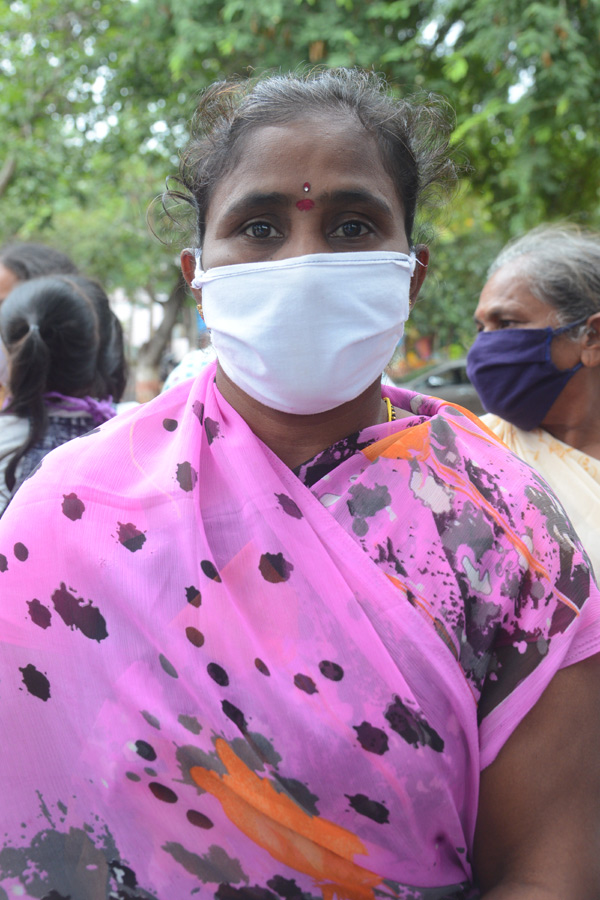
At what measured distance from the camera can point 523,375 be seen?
2668 millimetres

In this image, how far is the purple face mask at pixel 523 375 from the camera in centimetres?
265

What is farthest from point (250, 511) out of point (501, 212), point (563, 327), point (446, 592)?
point (501, 212)

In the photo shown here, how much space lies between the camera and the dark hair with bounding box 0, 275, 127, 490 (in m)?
2.69

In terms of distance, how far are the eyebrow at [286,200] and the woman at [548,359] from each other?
1297 millimetres

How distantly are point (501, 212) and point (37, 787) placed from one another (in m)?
9.14

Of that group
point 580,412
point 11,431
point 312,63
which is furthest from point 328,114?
point 312,63

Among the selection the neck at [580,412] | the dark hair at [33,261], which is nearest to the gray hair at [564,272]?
the neck at [580,412]

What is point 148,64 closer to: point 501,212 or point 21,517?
point 501,212

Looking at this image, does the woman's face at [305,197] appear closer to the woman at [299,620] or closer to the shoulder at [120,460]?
the woman at [299,620]

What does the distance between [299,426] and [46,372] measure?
146cm

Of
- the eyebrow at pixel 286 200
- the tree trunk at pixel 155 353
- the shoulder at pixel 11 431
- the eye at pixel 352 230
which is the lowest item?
the tree trunk at pixel 155 353

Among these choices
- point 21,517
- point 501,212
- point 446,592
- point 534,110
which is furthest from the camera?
point 501,212

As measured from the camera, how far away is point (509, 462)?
154 cm

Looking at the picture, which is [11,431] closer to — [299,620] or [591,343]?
[299,620]
